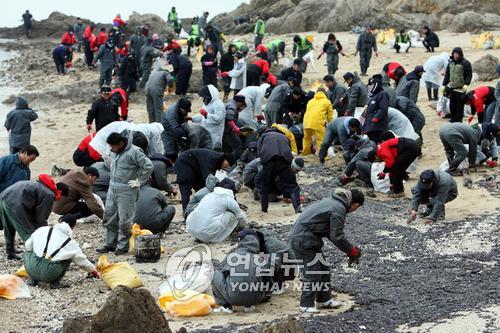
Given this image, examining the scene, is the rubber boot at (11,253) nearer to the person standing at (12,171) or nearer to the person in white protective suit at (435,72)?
the person standing at (12,171)

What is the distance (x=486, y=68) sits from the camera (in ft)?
76.9

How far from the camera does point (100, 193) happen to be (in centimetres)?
1391

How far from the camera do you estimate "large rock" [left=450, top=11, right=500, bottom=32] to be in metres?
33.8

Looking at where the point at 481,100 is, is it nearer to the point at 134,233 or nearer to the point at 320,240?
the point at 134,233

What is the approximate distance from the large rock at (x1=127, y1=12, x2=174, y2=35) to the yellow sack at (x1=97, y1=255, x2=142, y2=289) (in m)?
31.9

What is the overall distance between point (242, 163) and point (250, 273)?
634cm

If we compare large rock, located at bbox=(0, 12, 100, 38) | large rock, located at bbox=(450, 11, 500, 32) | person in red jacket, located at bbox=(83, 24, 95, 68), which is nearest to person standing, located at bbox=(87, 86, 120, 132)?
person in red jacket, located at bbox=(83, 24, 95, 68)

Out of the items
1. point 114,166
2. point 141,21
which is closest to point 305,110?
point 114,166

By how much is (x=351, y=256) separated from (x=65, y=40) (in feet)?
83.8

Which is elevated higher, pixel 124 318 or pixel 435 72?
pixel 435 72

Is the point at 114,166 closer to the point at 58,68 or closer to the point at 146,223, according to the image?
the point at 146,223

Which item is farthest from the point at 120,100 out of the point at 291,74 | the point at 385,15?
the point at 385,15

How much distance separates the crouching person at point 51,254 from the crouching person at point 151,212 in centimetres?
200

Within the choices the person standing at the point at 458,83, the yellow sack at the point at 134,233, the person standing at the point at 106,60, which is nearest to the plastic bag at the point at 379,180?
the person standing at the point at 458,83
